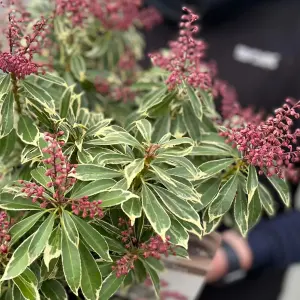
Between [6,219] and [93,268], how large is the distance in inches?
4.5

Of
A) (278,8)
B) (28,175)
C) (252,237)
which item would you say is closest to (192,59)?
(28,175)

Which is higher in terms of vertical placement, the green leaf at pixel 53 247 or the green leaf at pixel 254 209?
→ the green leaf at pixel 53 247

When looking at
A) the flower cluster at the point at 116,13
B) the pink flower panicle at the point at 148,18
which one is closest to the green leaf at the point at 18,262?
the flower cluster at the point at 116,13

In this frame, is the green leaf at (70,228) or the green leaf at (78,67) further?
the green leaf at (78,67)

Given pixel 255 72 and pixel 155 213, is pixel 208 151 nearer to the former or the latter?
pixel 155 213

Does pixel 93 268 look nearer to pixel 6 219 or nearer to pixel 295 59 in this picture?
pixel 6 219

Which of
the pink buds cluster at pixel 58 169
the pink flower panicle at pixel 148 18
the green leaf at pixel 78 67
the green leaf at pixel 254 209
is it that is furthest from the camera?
the pink flower panicle at pixel 148 18

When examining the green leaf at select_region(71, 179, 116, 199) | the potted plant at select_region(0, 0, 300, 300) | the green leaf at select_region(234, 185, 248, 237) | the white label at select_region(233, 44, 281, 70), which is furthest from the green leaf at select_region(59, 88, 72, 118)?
the white label at select_region(233, 44, 281, 70)

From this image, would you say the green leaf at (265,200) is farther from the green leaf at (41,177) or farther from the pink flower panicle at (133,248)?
the green leaf at (41,177)

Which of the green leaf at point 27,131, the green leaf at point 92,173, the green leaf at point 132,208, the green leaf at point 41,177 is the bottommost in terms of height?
the green leaf at point 132,208

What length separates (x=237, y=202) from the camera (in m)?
0.57

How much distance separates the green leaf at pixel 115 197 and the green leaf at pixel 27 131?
11 centimetres

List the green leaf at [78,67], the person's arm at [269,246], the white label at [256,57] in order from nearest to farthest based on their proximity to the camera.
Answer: the green leaf at [78,67]
the person's arm at [269,246]
the white label at [256,57]

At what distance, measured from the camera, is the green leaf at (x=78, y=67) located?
2.45 ft
